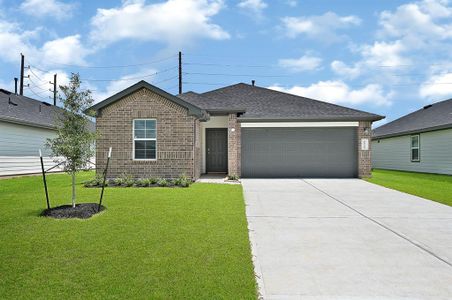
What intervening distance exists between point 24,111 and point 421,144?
23.8m

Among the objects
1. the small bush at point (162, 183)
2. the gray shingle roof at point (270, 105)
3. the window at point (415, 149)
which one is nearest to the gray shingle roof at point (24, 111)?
the small bush at point (162, 183)

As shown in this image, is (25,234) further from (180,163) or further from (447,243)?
(180,163)

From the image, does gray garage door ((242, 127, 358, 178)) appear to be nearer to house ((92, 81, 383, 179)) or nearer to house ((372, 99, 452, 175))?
house ((92, 81, 383, 179))

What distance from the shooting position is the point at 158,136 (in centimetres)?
1276

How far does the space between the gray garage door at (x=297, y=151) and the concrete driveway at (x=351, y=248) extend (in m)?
6.59

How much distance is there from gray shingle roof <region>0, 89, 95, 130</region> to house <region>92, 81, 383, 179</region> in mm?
3966

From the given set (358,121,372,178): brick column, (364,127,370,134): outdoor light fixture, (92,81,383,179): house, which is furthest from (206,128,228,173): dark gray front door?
(364,127,370,134): outdoor light fixture

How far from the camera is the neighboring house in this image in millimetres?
14867

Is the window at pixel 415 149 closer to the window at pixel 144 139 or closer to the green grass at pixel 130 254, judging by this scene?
the window at pixel 144 139

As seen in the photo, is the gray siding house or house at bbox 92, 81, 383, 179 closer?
house at bbox 92, 81, 383, 179

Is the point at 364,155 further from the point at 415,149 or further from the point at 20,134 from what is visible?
the point at 20,134

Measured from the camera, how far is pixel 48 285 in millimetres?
3285

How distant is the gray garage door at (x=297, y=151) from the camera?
1510cm

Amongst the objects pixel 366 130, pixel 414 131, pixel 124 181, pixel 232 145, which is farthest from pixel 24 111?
pixel 414 131
